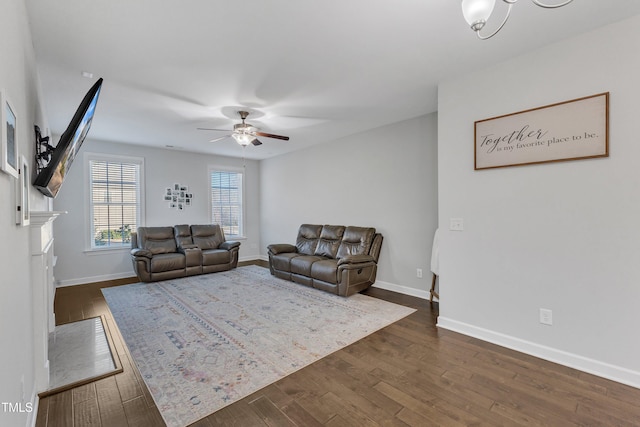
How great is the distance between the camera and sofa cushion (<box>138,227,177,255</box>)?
5551 mm

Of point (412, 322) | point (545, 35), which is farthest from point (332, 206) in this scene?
point (545, 35)

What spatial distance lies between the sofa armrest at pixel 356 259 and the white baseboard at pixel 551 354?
1.42 meters

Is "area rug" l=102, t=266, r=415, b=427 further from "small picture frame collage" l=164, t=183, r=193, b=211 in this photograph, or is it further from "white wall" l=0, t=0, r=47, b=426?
"small picture frame collage" l=164, t=183, r=193, b=211

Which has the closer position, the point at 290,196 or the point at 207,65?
the point at 207,65

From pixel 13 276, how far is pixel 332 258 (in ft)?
13.3

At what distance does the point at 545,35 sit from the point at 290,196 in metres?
5.20

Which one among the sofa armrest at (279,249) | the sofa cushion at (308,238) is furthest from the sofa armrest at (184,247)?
the sofa cushion at (308,238)

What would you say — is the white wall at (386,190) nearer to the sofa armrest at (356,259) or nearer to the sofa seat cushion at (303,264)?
the sofa armrest at (356,259)

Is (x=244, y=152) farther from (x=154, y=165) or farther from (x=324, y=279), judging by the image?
(x=324, y=279)

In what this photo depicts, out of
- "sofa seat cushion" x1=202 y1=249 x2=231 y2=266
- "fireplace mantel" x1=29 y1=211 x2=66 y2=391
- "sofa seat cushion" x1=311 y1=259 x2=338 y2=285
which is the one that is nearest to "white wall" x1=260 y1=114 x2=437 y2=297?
"sofa seat cushion" x1=311 y1=259 x2=338 y2=285

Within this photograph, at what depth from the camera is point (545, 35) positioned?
7.74ft

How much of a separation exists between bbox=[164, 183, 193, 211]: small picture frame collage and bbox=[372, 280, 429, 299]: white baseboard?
14.7 ft

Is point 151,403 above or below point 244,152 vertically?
below

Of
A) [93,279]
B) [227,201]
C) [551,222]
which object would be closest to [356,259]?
[551,222]
